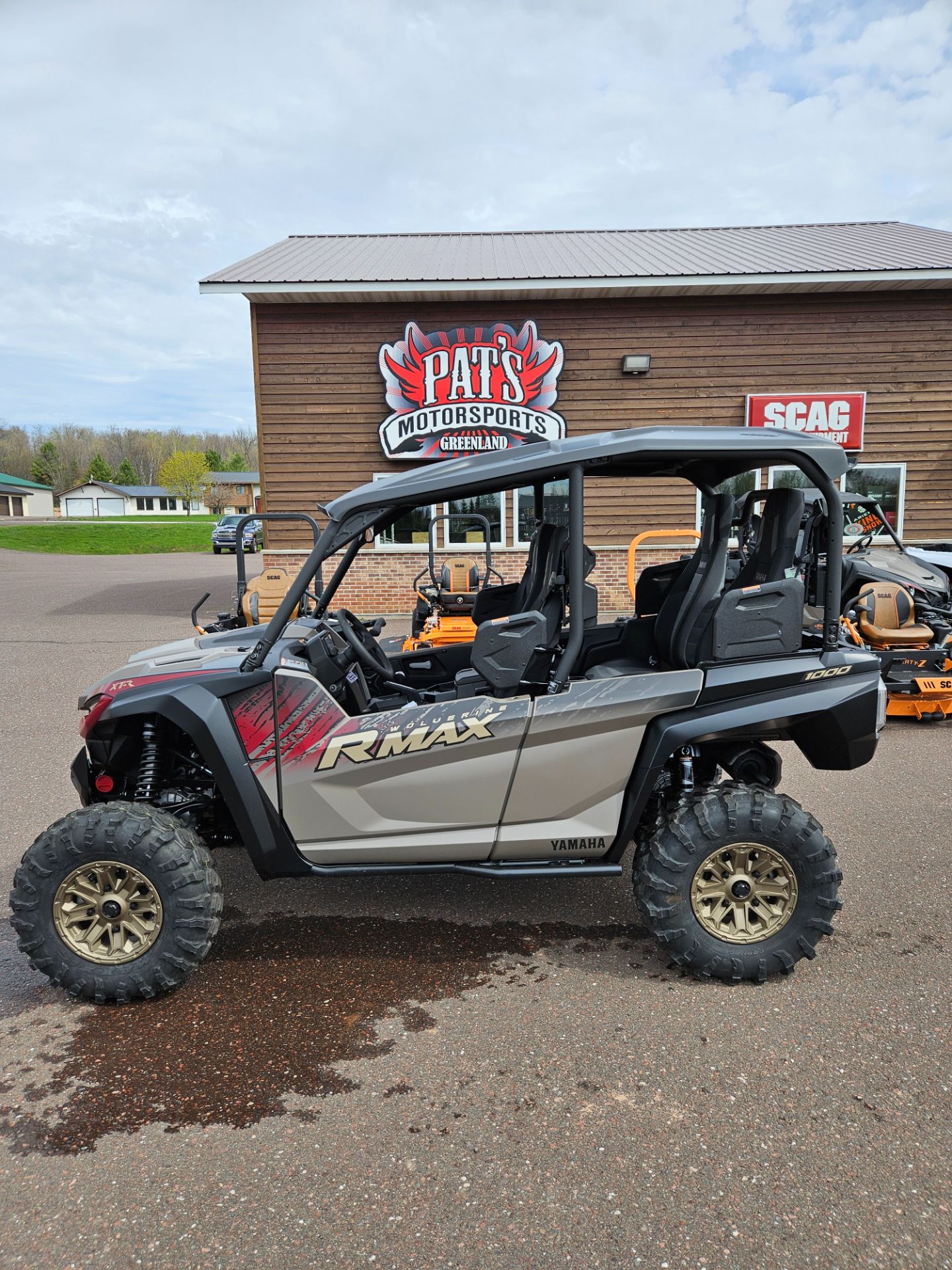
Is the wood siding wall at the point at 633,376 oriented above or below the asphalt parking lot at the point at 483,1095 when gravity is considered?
above

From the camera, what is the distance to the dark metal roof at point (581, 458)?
9.95 feet

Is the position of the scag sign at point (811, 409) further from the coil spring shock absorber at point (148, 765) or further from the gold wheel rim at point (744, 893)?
the coil spring shock absorber at point (148, 765)

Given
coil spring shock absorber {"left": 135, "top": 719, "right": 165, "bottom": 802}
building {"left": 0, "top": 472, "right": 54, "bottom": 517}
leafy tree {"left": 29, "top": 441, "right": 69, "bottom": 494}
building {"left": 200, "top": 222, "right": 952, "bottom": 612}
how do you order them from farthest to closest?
leafy tree {"left": 29, "top": 441, "right": 69, "bottom": 494}, building {"left": 0, "top": 472, "right": 54, "bottom": 517}, building {"left": 200, "top": 222, "right": 952, "bottom": 612}, coil spring shock absorber {"left": 135, "top": 719, "right": 165, "bottom": 802}

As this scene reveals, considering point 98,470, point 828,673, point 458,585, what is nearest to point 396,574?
point 458,585

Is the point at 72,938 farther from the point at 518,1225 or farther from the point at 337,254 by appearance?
the point at 337,254

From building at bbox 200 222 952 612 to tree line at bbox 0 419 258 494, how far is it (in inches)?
3657

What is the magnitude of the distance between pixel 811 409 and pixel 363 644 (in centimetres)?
1188

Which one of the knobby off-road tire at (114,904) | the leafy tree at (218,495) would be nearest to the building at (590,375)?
the knobby off-road tire at (114,904)

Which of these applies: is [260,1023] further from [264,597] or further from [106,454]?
[106,454]

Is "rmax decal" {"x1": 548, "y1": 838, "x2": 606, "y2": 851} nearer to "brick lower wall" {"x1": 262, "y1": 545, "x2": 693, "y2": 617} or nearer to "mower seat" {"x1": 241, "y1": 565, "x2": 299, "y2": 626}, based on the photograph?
"mower seat" {"x1": 241, "y1": 565, "x2": 299, "y2": 626}

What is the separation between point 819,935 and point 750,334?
40.2 ft

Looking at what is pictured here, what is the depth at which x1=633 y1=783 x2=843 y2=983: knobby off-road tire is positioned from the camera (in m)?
3.12

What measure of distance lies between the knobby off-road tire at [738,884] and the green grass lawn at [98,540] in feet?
117

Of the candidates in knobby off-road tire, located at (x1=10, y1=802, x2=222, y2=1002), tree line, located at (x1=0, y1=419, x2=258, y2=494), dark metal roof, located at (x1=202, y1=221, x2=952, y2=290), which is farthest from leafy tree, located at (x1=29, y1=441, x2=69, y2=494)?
knobby off-road tire, located at (x1=10, y1=802, x2=222, y2=1002)
